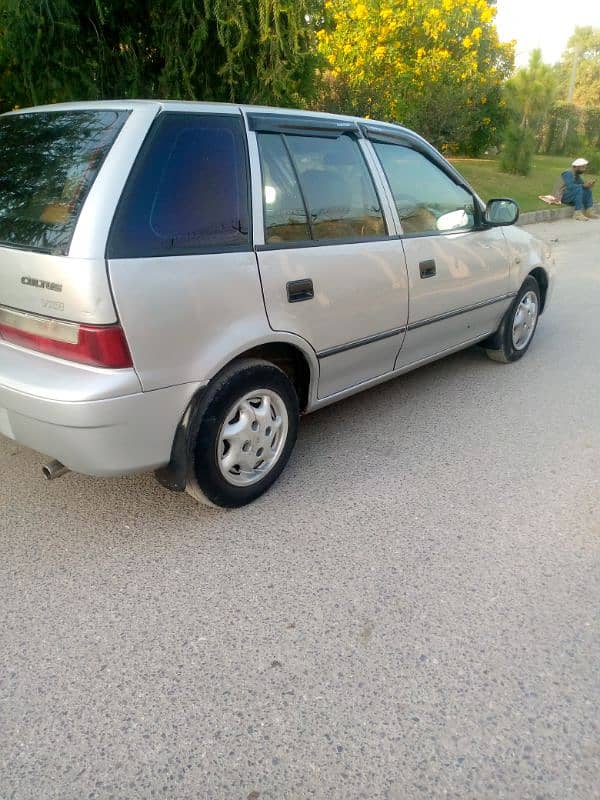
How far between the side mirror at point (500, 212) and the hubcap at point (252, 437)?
2247 mm

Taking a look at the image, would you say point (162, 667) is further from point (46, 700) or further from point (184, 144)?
point (184, 144)

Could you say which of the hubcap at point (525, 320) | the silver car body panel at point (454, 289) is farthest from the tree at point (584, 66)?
the silver car body panel at point (454, 289)

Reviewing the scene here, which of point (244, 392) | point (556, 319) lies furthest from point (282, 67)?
point (244, 392)

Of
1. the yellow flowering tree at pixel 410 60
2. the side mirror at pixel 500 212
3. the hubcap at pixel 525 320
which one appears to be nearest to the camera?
the side mirror at pixel 500 212

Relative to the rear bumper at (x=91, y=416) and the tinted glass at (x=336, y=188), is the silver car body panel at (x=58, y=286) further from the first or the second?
the tinted glass at (x=336, y=188)

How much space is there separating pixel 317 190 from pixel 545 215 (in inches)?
504

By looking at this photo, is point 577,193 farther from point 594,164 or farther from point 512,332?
point 512,332

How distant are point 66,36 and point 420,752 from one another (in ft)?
22.3

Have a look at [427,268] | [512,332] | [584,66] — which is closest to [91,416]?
[427,268]

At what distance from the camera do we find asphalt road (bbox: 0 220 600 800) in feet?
5.75

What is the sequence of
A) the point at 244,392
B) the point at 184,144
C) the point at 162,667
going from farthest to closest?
1. the point at 244,392
2. the point at 184,144
3. the point at 162,667

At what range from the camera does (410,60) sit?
18188 mm

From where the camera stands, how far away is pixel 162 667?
2.07 m

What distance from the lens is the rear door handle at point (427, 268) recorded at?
3.61 metres
